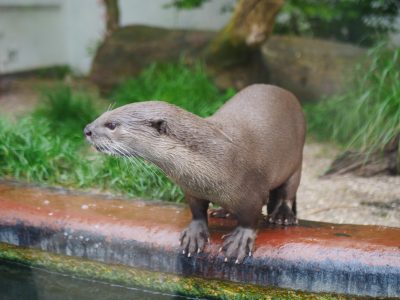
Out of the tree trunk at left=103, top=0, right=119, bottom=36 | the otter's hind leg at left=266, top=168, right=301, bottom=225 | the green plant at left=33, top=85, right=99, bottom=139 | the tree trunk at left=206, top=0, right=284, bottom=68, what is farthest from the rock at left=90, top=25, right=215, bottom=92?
the otter's hind leg at left=266, top=168, right=301, bottom=225

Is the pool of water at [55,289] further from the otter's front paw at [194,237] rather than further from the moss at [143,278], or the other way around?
the otter's front paw at [194,237]

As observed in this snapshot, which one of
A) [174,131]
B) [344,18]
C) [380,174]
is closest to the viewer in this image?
[174,131]

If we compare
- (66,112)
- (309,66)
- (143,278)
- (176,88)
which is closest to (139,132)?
(143,278)

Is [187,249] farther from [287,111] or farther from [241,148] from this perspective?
[287,111]

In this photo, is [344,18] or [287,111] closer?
[287,111]

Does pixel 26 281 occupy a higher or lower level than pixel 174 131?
lower

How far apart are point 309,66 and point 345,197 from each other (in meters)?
2.68

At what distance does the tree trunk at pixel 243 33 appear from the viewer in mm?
5527

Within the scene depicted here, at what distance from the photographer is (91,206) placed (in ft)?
9.50

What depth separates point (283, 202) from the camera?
2.90 m

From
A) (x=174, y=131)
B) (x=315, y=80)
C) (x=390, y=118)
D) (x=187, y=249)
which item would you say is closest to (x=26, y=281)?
(x=187, y=249)

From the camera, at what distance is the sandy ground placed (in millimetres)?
3447

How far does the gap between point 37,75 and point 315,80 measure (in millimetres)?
4188

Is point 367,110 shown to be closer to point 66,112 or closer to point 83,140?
point 83,140
